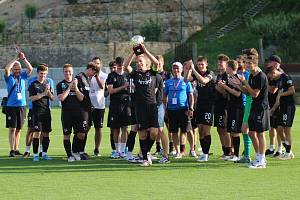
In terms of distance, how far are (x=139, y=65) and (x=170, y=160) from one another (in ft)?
6.46

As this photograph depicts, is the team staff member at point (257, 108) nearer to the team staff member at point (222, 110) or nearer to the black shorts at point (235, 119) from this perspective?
the black shorts at point (235, 119)

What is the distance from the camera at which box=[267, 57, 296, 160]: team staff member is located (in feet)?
51.4

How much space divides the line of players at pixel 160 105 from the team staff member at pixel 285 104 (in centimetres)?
2

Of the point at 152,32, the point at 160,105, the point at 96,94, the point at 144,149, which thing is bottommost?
the point at 144,149

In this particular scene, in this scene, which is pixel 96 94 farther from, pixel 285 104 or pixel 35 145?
pixel 285 104

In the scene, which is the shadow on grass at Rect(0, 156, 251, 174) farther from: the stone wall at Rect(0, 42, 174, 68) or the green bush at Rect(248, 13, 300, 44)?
the stone wall at Rect(0, 42, 174, 68)

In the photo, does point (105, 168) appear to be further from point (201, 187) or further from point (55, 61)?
point (55, 61)

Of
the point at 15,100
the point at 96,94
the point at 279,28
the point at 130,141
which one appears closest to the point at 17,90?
the point at 15,100

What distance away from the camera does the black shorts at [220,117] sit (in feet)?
51.5

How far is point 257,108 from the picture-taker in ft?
46.9

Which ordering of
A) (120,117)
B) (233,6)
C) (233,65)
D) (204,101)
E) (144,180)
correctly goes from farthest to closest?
(233,6), (120,117), (204,101), (233,65), (144,180)

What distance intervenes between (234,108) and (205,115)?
0.57 meters

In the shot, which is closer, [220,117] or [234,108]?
[234,108]

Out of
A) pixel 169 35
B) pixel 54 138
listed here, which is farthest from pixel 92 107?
pixel 169 35
